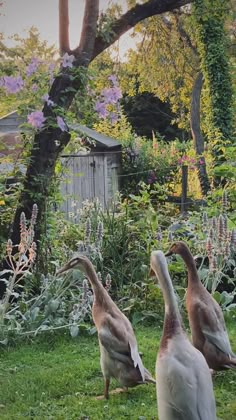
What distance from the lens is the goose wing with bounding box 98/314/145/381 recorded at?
400cm

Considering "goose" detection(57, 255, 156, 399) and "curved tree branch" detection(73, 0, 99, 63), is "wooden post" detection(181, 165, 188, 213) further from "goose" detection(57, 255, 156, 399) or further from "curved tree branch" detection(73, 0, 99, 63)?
"goose" detection(57, 255, 156, 399)

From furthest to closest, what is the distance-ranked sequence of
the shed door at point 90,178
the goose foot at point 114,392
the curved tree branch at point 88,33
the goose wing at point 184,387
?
the shed door at point 90,178
the curved tree branch at point 88,33
the goose foot at point 114,392
the goose wing at point 184,387

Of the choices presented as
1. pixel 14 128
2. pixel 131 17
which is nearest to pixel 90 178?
pixel 14 128

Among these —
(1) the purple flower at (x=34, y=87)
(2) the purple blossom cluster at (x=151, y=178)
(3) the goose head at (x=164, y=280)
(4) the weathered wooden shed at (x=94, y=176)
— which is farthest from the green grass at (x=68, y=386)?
(2) the purple blossom cluster at (x=151, y=178)

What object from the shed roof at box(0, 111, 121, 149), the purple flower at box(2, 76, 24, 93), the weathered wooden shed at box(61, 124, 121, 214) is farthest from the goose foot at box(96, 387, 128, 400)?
the weathered wooden shed at box(61, 124, 121, 214)

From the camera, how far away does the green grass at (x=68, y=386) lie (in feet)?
13.0

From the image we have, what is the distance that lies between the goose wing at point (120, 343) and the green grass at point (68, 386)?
0.32m

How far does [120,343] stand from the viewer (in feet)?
13.3

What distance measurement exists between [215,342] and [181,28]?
1103 cm

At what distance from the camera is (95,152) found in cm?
1254

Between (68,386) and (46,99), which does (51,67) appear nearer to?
(46,99)

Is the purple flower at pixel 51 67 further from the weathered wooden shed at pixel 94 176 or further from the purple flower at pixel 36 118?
the weathered wooden shed at pixel 94 176

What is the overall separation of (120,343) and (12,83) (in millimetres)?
2923

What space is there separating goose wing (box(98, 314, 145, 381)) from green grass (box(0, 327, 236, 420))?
32cm
